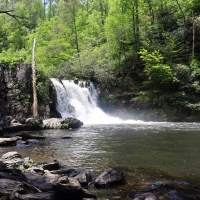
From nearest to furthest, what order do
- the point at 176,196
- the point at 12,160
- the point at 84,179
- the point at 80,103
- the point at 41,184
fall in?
1. the point at 176,196
2. the point at 41,184
3. the point at 84,179
4. the point at 12,160
5. the point at 80,103

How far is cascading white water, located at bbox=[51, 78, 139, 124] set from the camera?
2334cm

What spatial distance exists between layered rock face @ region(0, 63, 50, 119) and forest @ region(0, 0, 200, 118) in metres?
0.82

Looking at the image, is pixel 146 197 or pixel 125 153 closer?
pixel 146 197

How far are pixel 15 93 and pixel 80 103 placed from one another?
6604 mm

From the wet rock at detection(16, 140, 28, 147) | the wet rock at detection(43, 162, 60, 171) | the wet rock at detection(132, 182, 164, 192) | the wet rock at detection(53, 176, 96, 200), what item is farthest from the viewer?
the wet rock at detection(16, 140, 28, 147)

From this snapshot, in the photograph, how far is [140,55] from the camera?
28688 mm

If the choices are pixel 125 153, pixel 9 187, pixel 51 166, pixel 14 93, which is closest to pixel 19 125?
pixel 14 93

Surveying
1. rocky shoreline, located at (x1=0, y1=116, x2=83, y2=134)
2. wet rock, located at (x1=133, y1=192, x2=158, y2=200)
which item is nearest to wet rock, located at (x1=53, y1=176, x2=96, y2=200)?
wet rock, located at (x1=133, y1=192, x2=158, y2=200)

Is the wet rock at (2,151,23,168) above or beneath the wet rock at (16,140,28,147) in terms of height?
above

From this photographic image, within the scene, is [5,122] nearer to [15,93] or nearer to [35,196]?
[15,93]

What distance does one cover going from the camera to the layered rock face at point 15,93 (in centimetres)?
1945

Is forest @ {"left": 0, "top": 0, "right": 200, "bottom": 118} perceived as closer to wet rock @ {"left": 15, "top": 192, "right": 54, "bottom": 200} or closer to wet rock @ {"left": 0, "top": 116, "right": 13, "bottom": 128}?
wet rock @ {"left": 0, "top": 116, "right": 13, "bottom": 128}

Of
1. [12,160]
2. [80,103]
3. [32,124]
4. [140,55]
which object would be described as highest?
[140,55]

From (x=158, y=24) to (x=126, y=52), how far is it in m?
5.74
